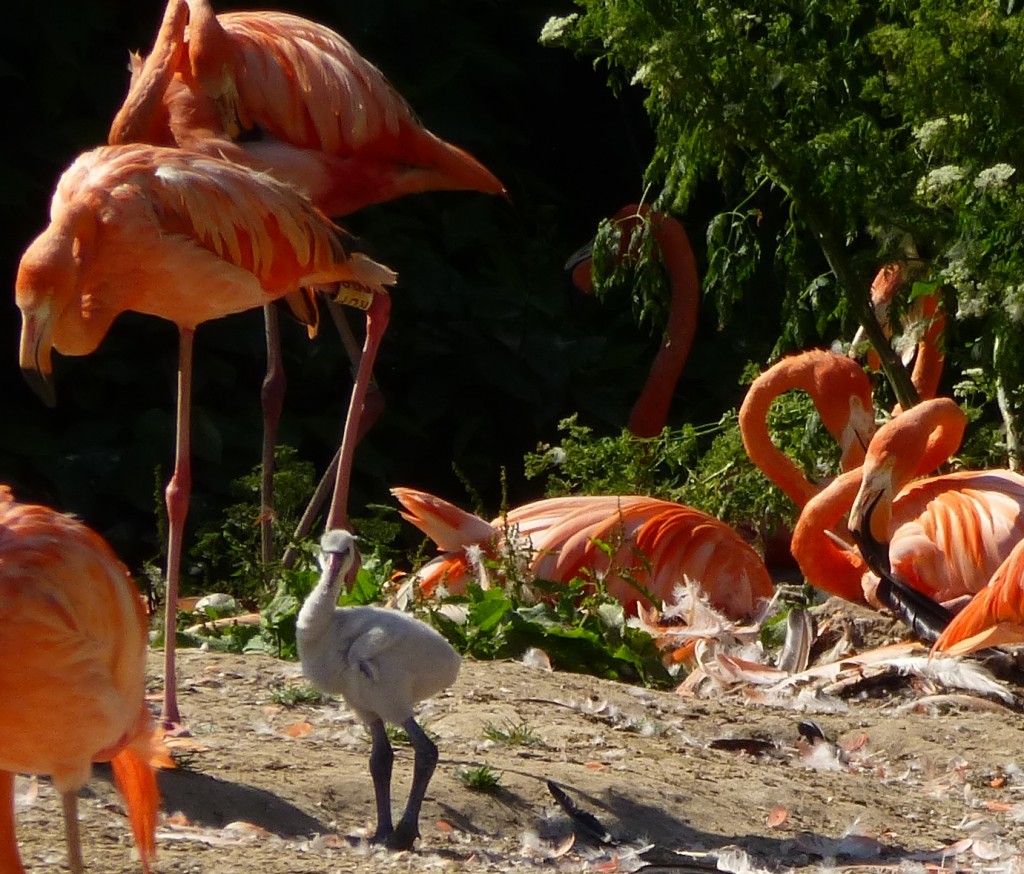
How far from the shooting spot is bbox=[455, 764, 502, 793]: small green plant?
3.35 m

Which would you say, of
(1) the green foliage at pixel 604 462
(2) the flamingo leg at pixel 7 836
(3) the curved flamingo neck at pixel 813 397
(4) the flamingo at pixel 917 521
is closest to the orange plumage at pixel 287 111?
(1) the green foliage at pixel 604 462

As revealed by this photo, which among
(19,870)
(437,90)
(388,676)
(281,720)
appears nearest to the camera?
(19,870)

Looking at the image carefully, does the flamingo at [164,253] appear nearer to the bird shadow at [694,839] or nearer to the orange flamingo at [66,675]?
the orange flamingo at [66,675]

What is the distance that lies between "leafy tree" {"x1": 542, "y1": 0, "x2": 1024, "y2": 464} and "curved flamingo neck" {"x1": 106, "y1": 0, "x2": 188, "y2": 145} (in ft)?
4.19

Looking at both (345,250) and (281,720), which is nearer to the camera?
(281,720)

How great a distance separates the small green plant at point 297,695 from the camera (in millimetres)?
3852

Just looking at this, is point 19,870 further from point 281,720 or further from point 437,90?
Result: point 437,90

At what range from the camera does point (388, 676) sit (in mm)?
3199

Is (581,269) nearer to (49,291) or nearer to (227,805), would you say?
(49,291)

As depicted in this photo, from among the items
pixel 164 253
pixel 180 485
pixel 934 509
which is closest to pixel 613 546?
pixel 934 509

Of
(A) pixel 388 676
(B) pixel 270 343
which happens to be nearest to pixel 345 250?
(B) pixel 270 343

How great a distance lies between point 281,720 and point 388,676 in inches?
24.8

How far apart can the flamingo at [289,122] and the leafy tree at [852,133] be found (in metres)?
0.65

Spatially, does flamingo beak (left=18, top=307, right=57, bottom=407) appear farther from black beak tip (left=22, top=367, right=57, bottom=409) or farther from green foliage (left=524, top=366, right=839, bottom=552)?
green foliage (left=524, top=366, right=839, bottom=552)
